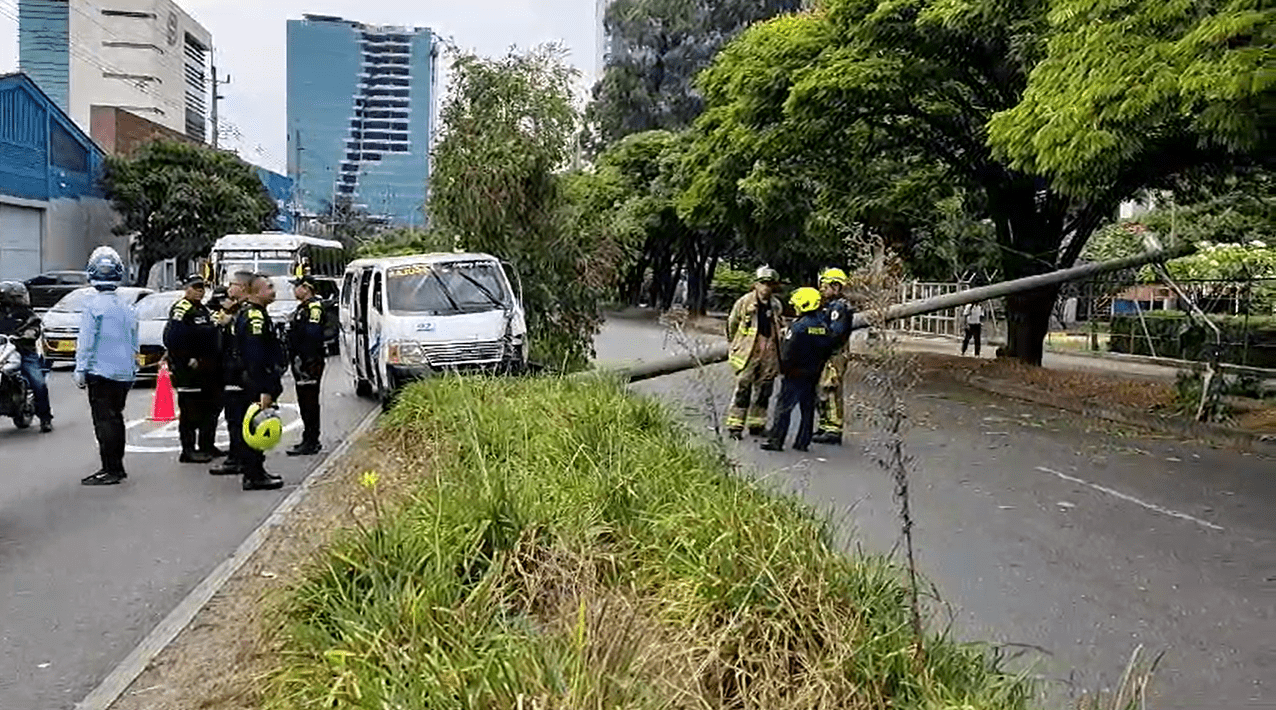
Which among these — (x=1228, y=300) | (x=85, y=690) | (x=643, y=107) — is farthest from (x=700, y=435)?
(x=643, y=107)

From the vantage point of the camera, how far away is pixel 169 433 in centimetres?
1335

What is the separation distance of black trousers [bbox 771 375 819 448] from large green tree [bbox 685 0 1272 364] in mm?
3187

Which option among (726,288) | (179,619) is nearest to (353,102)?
(726,288)

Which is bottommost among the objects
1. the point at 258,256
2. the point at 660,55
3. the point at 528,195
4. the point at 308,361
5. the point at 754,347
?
the point at 308,361

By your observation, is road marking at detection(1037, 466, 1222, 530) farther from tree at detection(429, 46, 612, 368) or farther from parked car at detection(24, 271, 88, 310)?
parked car at detection(24, 271, 88, 310)

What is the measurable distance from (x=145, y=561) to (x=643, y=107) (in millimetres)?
47664

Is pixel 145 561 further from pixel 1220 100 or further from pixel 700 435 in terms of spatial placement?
pixel 1220 100

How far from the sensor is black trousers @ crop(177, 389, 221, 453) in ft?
35.8

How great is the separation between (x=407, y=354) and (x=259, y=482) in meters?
4.52

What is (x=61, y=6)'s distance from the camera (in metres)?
87.9

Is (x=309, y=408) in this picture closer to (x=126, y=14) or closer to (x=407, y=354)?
(x=407, y=354)

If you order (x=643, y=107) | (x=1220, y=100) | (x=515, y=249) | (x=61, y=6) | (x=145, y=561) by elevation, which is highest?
(x=61, y=6)

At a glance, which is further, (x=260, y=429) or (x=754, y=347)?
(x=754, y=347)

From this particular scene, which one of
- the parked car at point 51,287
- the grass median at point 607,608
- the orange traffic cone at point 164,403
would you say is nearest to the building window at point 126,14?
the parked car at point 51,287
